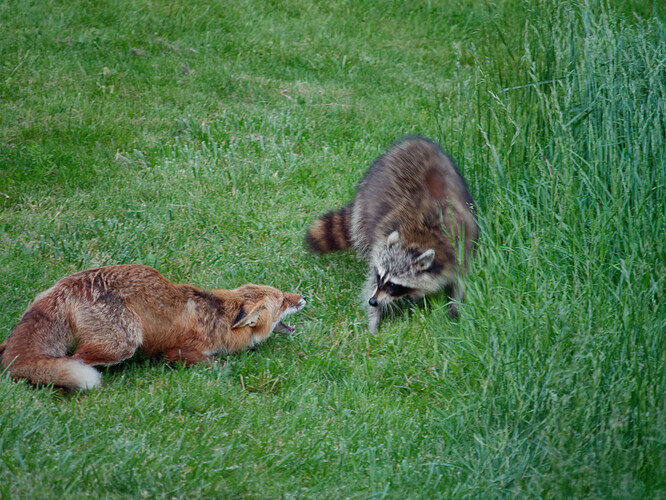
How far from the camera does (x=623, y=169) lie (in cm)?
510

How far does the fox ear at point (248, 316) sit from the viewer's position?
15.4 ft

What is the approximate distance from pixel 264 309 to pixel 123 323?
3.16ft

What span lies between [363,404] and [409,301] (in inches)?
62.2

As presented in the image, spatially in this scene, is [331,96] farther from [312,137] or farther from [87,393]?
[87,393]

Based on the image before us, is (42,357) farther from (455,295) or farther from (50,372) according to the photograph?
(455,295)

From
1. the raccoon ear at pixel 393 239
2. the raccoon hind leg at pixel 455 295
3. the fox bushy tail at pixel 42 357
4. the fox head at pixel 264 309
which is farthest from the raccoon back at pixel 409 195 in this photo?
the fox bushy tail at pixel 42 357

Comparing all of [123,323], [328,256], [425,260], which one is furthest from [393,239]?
[123,323]

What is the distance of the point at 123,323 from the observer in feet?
14.0

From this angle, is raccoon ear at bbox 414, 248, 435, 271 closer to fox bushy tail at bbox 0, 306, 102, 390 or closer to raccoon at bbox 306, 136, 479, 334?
raccoon at bbox 306, 136, 479, 334

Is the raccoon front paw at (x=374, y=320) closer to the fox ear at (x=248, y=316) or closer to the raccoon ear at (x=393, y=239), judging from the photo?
the raccoon ear at (x=393, y=239)

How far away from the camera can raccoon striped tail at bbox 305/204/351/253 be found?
588 cm

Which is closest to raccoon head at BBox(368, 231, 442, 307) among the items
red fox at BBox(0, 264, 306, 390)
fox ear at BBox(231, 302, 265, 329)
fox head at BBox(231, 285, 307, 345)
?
fox head at BBox(231, 285, 307, 345)

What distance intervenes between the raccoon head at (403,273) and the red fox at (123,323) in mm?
805

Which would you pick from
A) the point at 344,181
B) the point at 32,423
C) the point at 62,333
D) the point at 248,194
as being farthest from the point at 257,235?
the point at 32,423
